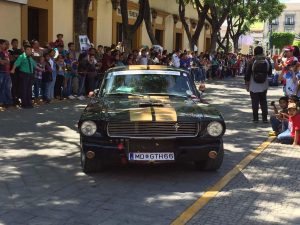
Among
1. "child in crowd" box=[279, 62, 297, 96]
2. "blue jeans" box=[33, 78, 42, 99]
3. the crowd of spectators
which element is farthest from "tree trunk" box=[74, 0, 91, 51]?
"child in crowd" box=[279, 62, 297, 96]

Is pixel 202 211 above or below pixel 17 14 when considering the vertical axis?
below

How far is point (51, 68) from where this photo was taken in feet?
45.6

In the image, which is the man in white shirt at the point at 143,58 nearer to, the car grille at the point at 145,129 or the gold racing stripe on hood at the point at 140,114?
the gold racing stripe on hood at the point at 140,114

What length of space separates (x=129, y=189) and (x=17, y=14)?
13016 mm

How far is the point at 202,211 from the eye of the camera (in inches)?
212

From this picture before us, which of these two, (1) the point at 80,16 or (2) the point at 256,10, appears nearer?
(1) the point at 80,16

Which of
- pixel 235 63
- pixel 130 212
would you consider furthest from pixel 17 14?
pixel 235 63

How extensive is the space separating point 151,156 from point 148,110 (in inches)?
25.1

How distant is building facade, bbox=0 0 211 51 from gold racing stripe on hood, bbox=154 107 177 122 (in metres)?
11.8

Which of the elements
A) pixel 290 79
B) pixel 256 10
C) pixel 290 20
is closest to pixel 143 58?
pixel 290 79

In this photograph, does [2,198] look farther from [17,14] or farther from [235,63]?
[235,63]

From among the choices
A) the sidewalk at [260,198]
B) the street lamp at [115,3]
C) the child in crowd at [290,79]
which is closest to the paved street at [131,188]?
the sidewalk at [260,198]

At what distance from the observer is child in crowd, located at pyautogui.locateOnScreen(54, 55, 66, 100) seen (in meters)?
14.5

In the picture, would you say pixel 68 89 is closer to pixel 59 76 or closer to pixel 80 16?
pixel 59 76
